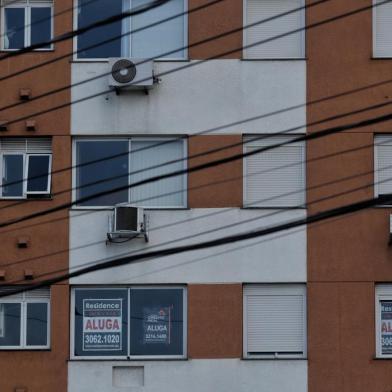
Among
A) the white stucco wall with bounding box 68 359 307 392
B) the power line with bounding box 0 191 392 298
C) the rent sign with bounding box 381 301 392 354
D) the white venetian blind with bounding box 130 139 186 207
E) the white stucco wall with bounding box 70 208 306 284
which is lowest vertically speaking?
the white stucco wall with bounding box 68 359 307 392

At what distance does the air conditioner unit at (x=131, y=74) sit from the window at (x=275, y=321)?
3.59 meters

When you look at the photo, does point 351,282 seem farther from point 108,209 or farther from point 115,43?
point 115,43

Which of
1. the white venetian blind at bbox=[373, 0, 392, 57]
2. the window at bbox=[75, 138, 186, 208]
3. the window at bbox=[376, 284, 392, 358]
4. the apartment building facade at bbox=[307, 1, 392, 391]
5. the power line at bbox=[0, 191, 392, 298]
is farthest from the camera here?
the white venetian blind at bbox=[373, 0, 392, 57]

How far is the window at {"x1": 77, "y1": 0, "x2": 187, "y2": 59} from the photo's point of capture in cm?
2334

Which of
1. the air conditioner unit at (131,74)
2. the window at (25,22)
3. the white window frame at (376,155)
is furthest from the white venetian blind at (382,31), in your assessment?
the window at (25,22)

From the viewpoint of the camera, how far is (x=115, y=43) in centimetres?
2348

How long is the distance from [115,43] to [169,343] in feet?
16.0

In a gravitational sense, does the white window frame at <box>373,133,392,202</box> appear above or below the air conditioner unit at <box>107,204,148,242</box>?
above

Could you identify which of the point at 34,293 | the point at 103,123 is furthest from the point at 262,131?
the point at 34,293

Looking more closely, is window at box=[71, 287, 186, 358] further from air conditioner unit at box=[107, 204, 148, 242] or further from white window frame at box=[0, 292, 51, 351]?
air conditioner unit at box=[107, 204, 148, 242]

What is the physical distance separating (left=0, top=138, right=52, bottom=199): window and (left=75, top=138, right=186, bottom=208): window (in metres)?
0.51

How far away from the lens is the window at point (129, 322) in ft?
74.7

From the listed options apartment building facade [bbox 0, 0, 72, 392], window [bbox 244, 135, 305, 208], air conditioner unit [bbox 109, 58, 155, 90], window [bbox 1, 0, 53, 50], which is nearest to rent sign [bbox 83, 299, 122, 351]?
apartment building facade [bbox 0, 0, 72, 392]

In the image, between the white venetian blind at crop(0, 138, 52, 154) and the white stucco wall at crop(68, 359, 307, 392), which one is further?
the white venetian blind at crop(0, 138, 52, 154)
